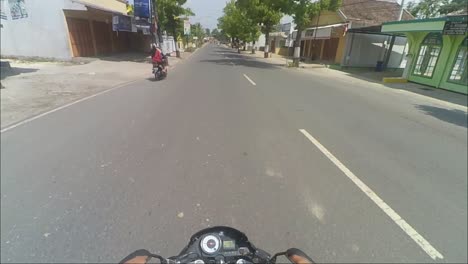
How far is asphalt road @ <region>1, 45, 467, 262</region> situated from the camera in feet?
7.77

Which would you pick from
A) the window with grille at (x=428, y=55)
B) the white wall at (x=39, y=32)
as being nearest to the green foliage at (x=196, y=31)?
the white wall at (x=39, y=32)

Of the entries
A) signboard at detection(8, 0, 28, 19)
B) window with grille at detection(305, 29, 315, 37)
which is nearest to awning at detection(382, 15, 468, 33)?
window with grille at detection(305, 29, 315, 37)

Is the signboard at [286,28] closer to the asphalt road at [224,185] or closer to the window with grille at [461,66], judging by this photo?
the window with grille at [461,66]

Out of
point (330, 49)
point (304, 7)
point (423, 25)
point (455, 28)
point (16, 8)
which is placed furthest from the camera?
point (330, 49)

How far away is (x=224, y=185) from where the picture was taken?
10.8 feet

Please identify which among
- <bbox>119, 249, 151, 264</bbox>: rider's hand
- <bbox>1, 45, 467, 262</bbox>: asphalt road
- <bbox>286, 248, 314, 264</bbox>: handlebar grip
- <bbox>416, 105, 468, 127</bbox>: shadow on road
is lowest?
<bbox>416, 105, 468, 127</bbox>: shadow on road

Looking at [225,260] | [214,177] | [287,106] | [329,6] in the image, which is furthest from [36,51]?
[329,6]

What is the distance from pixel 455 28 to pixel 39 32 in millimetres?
21360

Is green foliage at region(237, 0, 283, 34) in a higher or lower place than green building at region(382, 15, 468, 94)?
higher

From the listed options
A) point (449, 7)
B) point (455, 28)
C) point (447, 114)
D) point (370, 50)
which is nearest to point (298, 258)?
point (447, 114)

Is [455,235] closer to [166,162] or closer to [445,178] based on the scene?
[445,178]

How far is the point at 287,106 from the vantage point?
7.68m

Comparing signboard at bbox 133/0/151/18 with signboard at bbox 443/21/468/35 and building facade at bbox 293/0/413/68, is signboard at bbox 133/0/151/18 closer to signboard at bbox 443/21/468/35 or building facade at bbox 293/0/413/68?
building facade at bbox 293/0/413/68

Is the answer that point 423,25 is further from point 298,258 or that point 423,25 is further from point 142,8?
point 298,258
